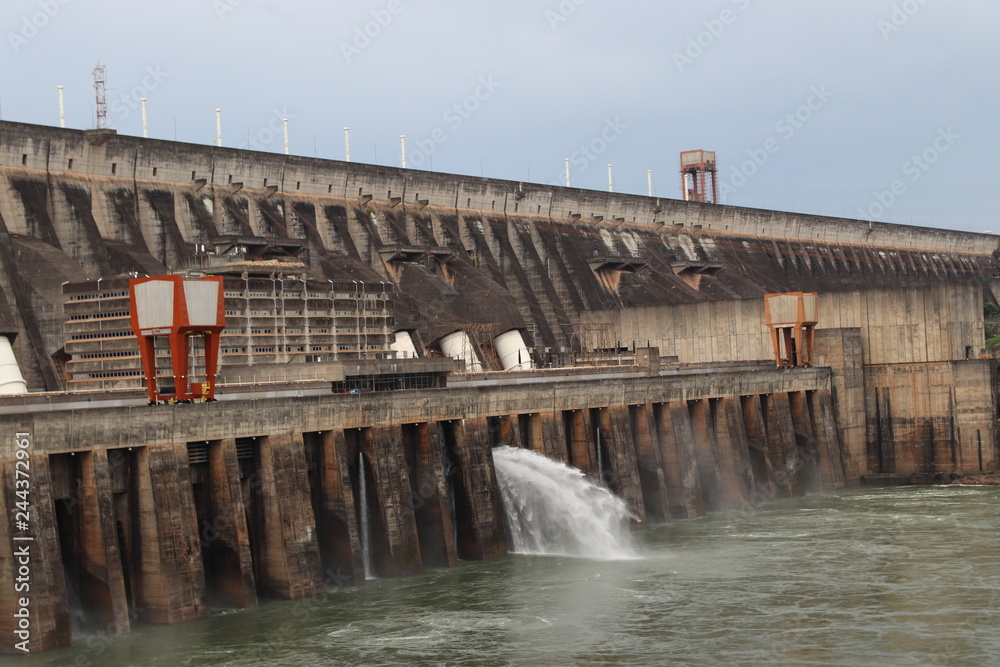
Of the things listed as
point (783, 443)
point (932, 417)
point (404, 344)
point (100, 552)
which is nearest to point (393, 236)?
point (404, 344)

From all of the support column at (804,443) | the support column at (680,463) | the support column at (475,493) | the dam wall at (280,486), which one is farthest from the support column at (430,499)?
the support column at (804,443)

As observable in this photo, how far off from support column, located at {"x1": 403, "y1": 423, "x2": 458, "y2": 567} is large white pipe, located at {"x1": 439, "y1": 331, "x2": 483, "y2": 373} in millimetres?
26840

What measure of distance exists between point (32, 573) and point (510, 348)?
4740 cm

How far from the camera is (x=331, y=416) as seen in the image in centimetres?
4178

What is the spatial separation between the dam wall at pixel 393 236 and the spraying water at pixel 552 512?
20.0 m

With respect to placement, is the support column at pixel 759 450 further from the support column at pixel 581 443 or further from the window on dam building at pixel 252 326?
the window on dam building at pixel 252 326

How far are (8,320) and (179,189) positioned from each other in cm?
2145

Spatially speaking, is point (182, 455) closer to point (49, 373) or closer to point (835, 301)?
point (49, 373)

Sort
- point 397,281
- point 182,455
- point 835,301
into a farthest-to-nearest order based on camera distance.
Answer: point 397,281 < point 835,301 < point 182,455

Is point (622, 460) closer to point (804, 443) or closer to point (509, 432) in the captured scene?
point (509, 432)

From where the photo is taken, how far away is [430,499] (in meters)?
44.4

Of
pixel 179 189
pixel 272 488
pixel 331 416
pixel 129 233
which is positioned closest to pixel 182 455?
pixel 272 488

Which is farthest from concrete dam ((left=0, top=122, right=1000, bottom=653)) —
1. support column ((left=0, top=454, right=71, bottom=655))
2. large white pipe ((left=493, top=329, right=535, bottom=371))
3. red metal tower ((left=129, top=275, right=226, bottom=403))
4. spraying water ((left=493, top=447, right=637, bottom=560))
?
red metal tower ((left=129, top=275, right=226, bottom=403))

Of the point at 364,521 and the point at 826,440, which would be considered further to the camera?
the point at 826,440
